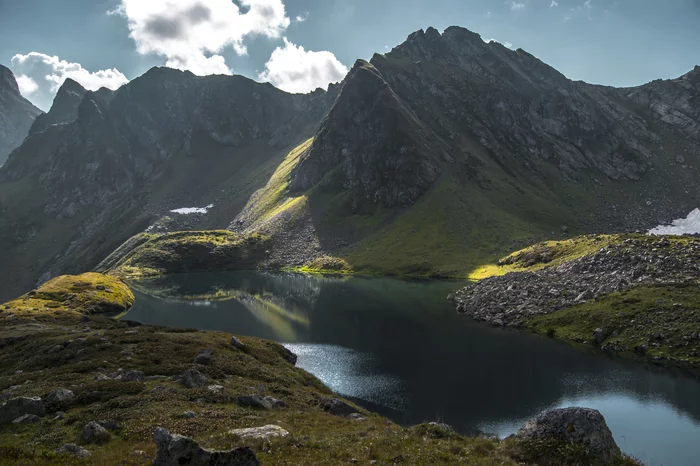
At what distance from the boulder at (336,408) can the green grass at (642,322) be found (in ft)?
168

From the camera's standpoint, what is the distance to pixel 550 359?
63.7 meters

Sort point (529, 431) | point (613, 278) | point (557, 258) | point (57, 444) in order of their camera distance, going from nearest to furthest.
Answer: point (57, 444) < point (529, 431) < point (613, 278) < point (557, 258)

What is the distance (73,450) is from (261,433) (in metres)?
8.92

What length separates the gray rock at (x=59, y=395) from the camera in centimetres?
2825

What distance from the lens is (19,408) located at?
85.7ft

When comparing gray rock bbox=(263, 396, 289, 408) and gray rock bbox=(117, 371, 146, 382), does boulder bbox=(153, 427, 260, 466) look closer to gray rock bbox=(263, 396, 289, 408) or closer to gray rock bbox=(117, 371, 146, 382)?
gray rock bbox=(263, 396, 289, 408)

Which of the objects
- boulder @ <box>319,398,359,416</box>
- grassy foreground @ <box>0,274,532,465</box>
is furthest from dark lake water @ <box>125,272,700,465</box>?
grassy foreground @ <box>0,274,532,465</box>

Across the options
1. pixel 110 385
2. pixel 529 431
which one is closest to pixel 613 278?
pixel 529 431

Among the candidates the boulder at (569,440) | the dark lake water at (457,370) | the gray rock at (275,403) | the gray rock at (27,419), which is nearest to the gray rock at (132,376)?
the gray rock at (27,419)

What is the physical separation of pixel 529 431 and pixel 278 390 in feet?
73.6

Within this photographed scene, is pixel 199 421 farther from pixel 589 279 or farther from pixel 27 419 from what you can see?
pixel 589 279

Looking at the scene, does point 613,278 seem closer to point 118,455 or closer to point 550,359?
point 550,359

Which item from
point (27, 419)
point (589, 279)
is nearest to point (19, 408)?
point (27, 419)

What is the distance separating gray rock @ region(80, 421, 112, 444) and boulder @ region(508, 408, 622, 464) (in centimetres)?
2182
